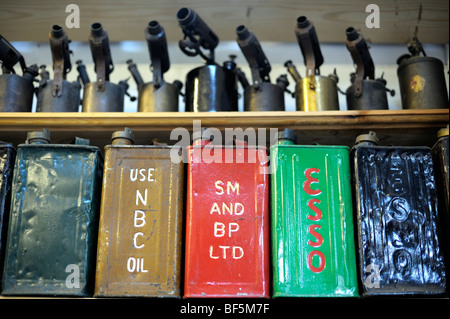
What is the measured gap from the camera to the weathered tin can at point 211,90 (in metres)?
1.42

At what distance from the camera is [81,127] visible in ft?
4.46

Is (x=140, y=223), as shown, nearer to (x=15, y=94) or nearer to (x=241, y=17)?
(x=15, y=94)

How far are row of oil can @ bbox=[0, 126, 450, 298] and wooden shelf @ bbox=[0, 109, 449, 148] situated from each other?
0.17 feet

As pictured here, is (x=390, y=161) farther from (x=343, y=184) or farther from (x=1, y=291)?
(x=1, y=291)

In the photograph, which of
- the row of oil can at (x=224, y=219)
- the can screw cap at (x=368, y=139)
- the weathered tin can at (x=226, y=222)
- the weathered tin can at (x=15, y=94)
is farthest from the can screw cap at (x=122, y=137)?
the can screw cap at (x=368, y=139)

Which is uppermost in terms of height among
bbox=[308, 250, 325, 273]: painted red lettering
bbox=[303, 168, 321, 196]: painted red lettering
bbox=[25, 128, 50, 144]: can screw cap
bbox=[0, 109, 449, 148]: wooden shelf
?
bbox=[0, 109, 449, 148]: wooden shelf

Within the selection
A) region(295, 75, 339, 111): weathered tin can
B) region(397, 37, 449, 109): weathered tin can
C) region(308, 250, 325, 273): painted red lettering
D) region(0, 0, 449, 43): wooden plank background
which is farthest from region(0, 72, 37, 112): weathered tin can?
region(397, 37, 449, 109): weathered tin can

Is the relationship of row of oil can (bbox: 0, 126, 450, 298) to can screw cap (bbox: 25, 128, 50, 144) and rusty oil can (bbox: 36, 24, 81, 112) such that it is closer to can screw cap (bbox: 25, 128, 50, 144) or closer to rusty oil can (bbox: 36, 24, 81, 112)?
can screw cap (bbox: 25, 128, 50, 144)

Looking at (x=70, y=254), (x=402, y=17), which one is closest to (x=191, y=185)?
(x=70, y=254)

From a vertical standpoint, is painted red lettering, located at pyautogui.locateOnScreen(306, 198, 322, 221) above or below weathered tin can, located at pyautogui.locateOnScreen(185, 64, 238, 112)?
below

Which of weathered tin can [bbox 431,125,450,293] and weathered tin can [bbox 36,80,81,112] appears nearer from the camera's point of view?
weathered tin can [bbox 431,125,450,293]

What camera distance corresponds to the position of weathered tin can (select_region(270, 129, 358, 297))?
46.2 inches

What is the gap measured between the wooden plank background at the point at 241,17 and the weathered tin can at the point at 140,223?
506 mm

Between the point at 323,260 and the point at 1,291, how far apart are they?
66 cm
